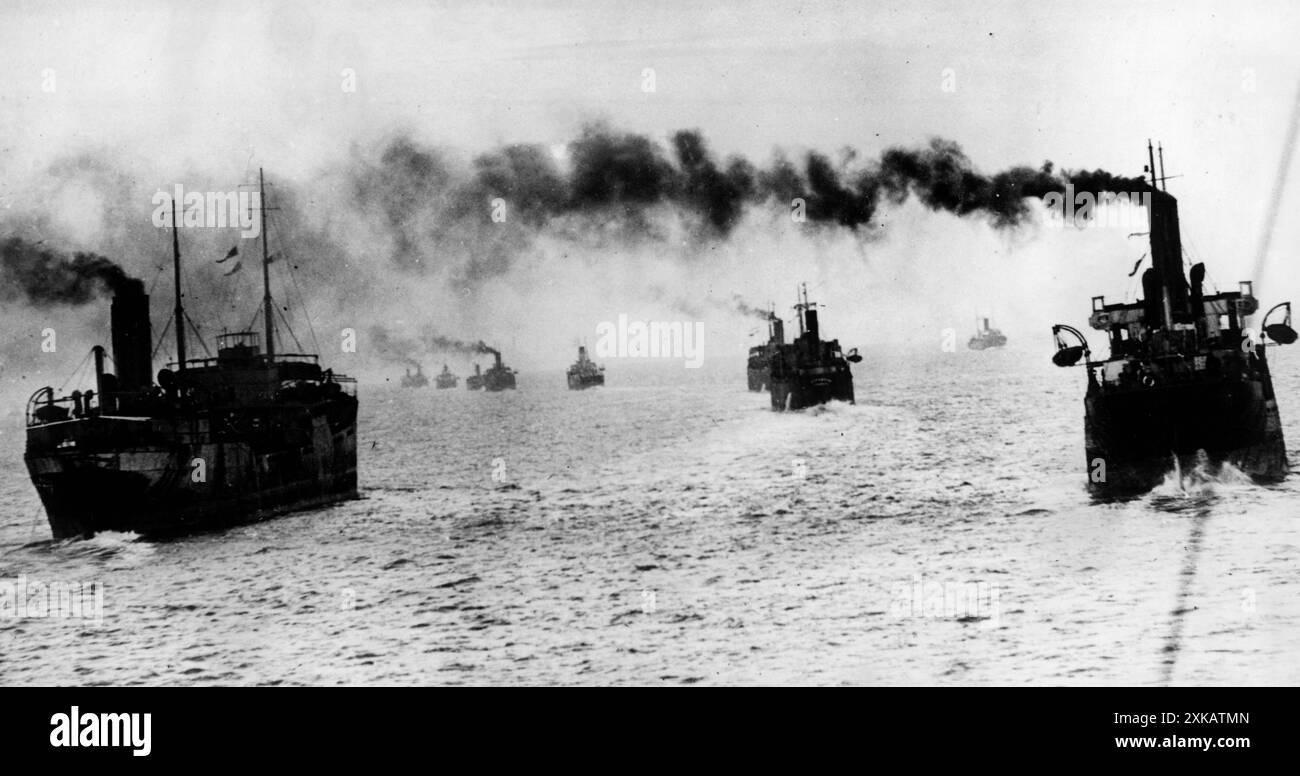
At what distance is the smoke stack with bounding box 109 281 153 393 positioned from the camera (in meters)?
17.9

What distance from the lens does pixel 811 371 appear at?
36.8 meters

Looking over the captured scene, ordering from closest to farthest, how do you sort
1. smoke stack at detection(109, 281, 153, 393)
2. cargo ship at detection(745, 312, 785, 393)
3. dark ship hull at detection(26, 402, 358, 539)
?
1. dark ship hull at detection(26, 402, 358, 539)
2. smoke stack at detection(109, 281, 153, 393)
3. cargo ship at detection(745, 312, 785, 393)

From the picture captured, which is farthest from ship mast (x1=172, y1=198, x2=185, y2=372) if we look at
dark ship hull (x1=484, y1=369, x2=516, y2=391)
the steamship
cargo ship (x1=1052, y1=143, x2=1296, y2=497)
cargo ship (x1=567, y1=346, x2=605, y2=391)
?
dark ship hull (x1=484, y1=369, x2=516, y2=391)

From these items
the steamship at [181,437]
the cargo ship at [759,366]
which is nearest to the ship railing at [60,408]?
the steamship at [181,437]

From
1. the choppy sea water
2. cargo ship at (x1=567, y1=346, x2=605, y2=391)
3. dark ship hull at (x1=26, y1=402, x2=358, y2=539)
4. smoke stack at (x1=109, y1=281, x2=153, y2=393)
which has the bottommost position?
the choppy sea water

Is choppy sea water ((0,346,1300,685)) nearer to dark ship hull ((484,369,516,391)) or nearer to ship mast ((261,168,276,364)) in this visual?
ship mast ((261,168,276,364))

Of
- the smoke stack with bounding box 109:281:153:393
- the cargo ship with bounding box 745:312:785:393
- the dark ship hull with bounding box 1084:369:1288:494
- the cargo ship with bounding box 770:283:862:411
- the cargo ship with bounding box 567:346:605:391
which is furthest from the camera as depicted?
the cargo ship with bounding box 567:346:605:391

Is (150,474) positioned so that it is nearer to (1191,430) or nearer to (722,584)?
(722,584)

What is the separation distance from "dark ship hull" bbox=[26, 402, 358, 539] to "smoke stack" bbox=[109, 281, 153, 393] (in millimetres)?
1465

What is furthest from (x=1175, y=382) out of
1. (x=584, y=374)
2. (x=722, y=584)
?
(x=584, y=374)

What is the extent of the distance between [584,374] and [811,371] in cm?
2844
